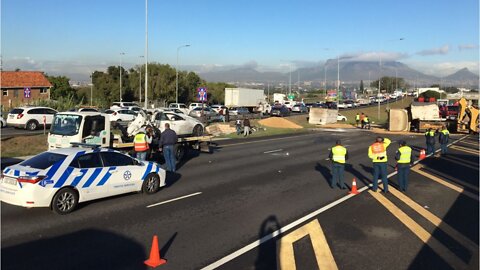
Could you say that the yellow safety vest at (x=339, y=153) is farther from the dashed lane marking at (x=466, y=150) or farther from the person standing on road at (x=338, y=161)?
the dashed lane marking at (x=466, y=150)

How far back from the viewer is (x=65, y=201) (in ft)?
34.0

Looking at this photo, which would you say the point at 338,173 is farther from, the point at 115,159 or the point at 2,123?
the point at 2,123

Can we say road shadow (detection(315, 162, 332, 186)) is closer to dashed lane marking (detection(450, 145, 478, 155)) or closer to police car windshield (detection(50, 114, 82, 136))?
police car windshield (detection(50, 114, 82, 136))

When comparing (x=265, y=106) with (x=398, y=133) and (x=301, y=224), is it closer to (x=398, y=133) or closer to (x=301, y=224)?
(x=398, y=133)

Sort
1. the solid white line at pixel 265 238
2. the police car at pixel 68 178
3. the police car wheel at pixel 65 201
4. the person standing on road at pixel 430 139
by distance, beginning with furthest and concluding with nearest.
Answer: the person standing on road at pixel 430 139
the police car wheel at pixel 65 201
the police car at pixel 68 178
the solid white line at pixel 265 238

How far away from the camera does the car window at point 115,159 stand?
1152 cm

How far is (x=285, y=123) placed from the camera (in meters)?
47.7

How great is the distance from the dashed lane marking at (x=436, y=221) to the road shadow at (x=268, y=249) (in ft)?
11.6

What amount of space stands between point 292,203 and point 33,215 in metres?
6.27

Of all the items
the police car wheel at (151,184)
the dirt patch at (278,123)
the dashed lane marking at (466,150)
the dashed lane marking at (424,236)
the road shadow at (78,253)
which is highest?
the dirt patch at (278,123)

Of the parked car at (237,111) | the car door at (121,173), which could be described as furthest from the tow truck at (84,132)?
the parked car at (237,111)

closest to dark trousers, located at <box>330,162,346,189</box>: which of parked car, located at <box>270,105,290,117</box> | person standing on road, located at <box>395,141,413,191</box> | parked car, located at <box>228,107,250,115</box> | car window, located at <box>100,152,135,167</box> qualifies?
person standing on road, located at <box>395,141,413,191</box>

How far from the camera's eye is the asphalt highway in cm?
759

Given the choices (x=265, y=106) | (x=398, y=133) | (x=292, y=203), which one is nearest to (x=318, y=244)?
(x=292, y=203)
